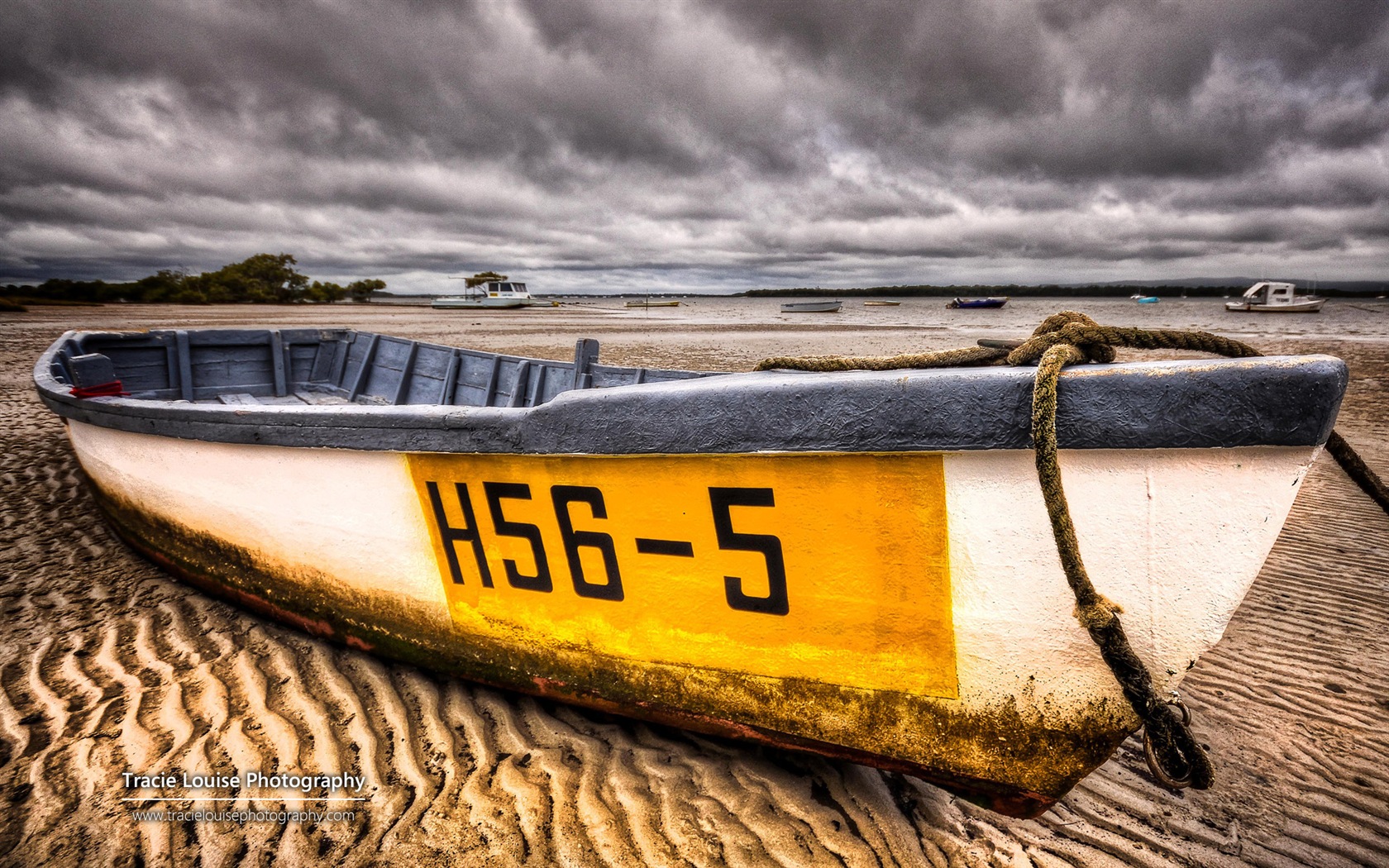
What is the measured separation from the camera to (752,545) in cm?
180

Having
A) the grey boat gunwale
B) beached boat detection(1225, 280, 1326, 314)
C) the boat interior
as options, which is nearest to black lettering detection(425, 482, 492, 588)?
the grey boat gunwale

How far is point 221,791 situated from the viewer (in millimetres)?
2061

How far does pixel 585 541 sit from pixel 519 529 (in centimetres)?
27

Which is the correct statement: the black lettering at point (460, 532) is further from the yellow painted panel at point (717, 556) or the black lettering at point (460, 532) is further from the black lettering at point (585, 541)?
the black lettering at point (585, 541)

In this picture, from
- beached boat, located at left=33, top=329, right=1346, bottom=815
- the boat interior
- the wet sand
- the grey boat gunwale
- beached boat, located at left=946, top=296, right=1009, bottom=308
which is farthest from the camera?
beached boat, located at left=946, top=296, right=1009, bottom=308

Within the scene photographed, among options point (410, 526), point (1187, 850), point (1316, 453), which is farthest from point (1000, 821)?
point (410, 526)

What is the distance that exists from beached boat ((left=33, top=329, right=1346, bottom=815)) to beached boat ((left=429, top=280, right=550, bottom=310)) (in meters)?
48.3

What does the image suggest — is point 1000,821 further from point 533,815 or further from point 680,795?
point 533,815

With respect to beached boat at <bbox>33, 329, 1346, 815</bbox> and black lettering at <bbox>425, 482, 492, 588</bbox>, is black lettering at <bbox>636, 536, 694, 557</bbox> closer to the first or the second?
beached boat at <bbox>33, 329, 1346, 815</bbox>

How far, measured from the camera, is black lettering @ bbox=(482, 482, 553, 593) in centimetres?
205

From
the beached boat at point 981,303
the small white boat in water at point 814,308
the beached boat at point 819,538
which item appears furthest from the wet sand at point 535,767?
the beached boat at point 981,303

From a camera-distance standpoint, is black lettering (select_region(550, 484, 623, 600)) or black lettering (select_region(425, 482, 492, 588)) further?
black lettering (select_region(425, 482, 492, 588))

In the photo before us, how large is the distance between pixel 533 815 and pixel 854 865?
1.07 meters

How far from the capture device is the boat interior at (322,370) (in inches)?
216
